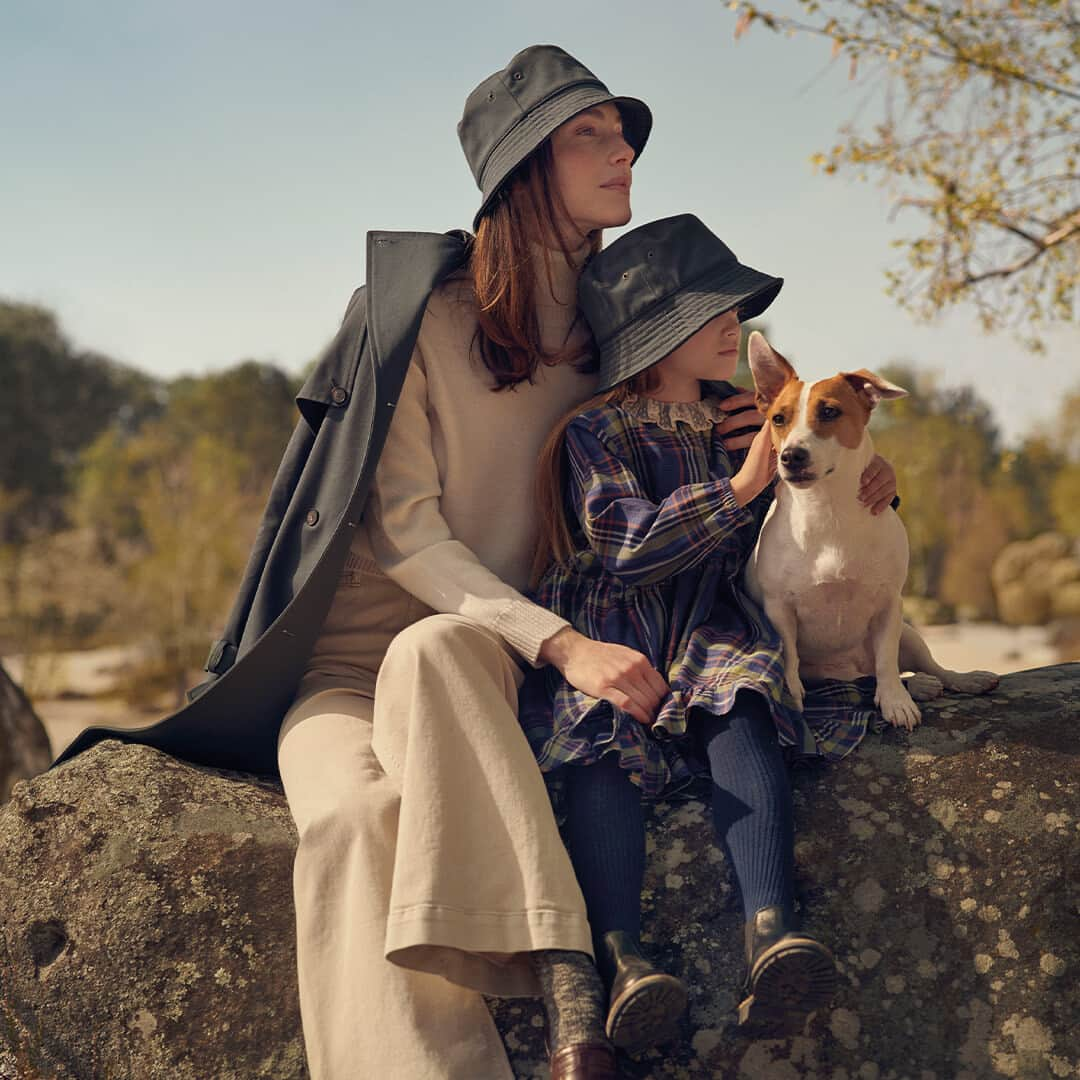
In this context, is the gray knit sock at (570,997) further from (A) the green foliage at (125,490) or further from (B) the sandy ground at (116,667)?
(A) the green foliage at (125,490)

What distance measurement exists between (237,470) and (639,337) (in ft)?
66.2

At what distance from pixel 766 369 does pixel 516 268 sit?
857 mm

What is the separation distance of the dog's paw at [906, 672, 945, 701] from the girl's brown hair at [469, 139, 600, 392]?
1.32 metres

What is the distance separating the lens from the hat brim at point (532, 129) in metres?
3.39

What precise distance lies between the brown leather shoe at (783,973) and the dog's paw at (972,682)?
40.6 inches

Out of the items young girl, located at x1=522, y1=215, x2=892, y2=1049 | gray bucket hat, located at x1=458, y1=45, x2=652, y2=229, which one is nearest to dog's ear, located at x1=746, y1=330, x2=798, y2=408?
young girl, located at x1=522, y1=215, x2=892, y2=1049

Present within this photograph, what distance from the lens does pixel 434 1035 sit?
2508mm

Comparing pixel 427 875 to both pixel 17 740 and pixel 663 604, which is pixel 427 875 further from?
pixel 17 740

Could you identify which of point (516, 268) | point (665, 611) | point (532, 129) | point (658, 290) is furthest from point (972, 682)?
point (532, 129)

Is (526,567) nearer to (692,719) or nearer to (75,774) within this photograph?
(692,719)

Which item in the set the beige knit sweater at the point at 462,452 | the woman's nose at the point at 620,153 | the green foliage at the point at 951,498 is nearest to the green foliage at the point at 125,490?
the green foliage at the point at 951,498

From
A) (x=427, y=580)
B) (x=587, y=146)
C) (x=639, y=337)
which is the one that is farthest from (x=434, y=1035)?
(x=587, y=146)

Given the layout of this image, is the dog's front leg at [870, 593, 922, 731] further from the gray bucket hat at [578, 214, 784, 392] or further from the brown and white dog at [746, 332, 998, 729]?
the gray bucket hat at [578, 214, 784, 392]

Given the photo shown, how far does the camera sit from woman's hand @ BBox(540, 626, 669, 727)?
2.87 meters
